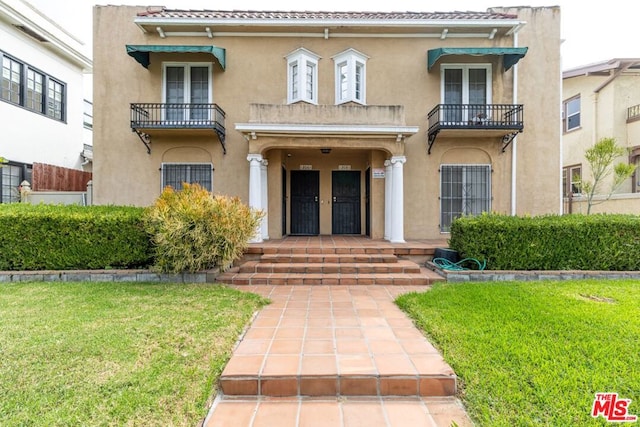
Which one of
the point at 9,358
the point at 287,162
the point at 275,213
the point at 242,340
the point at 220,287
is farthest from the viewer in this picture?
the point at 287,162

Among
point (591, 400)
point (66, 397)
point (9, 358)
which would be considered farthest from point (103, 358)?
point (591, 400)

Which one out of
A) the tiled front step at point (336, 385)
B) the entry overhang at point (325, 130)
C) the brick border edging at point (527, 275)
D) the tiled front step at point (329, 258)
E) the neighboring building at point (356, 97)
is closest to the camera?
the tiled front step at point (336, 385)

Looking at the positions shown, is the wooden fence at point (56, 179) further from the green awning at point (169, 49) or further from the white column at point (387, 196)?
the white column at point (387, 196)

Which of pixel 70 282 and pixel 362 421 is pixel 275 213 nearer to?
pixel 70 282

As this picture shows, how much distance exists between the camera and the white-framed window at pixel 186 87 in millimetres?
9852

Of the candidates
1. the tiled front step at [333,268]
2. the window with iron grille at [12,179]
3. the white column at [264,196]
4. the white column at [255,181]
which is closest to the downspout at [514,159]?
the tiled front step at [333,268]

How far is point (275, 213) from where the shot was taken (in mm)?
9859

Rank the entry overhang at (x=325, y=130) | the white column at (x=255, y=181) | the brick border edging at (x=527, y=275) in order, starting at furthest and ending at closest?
1. the white column at (x=255, y=181)
2. the entry overhang at (x=325, y=130)
3. the brick border edging at (x=527, y=275)

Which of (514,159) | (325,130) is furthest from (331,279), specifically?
(514,159)

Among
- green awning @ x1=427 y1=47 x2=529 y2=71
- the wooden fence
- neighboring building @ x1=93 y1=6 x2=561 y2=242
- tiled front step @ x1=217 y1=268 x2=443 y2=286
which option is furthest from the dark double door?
the wooden fence

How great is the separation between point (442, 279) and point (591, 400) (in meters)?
3.78

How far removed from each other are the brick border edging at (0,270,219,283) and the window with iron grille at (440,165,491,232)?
7.55 metres

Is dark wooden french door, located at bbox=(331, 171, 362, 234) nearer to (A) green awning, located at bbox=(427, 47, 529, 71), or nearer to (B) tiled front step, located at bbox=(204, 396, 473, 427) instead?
(A) green awning, located at bbox=(427, 47, 529, 71)

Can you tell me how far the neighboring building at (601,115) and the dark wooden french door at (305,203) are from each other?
1048 centimetres
